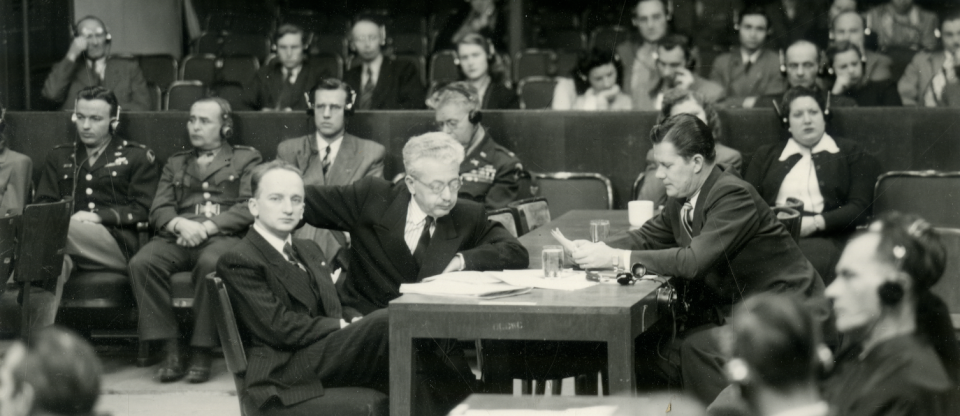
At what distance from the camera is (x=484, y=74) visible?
5918 millimetres

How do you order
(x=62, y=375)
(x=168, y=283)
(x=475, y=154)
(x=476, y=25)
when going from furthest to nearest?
(x=476, y=25), (x=475, y=154), (x=168, y=283), (x=62, y=375)

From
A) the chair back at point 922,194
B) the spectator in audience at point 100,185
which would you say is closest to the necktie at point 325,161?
the spectator in audience at point 100,185

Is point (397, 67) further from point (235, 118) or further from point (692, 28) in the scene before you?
point (692, 28)

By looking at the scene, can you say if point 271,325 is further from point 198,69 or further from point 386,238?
point 198,69

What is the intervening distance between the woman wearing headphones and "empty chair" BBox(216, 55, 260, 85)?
3373mm

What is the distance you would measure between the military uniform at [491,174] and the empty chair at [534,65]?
7.15ft

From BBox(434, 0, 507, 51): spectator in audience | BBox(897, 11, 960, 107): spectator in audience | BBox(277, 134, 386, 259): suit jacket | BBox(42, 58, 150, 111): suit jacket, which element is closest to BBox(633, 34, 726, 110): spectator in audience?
BBox(897, 11, 960, 107): spectator in audience

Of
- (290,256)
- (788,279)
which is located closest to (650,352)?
(788,279)

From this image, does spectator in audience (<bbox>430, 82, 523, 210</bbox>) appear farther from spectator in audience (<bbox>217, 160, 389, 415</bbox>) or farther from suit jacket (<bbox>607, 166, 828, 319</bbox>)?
spectator in audience (<bbox>217, 160, 389, 415</bbox>)

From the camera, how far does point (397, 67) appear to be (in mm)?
6273

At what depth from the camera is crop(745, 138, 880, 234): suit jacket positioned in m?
4.52

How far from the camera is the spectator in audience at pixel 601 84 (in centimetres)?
587

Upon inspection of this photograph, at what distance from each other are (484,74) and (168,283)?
7.01ft

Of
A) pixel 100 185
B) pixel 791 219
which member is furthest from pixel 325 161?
pixel 791 219
